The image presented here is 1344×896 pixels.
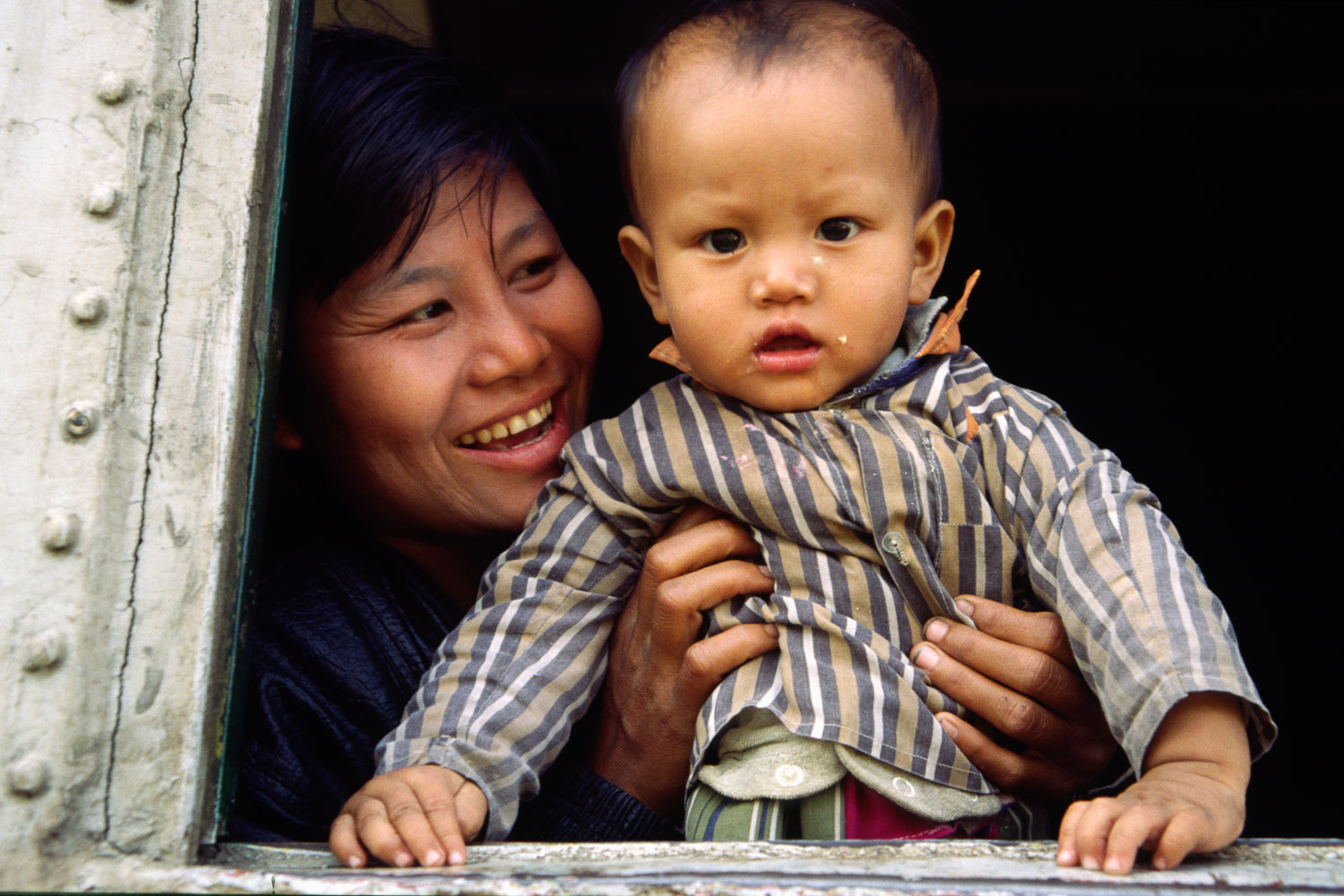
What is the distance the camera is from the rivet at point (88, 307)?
42.9 inches

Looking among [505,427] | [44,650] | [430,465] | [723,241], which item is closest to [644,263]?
[723,241]

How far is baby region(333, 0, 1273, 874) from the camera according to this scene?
1260 mm

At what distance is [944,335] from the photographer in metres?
1.45

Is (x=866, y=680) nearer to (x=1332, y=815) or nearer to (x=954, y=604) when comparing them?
(x=954, y=604)

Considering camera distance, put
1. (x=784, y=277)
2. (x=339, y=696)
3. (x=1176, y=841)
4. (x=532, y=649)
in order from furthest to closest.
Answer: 1. (x=339, y=696)
2. (x=532, y=649)
3. (x=784, y=277)
4. (x=1176, y=841)

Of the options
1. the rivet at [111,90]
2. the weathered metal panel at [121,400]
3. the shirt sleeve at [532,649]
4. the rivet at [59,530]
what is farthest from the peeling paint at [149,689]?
the rivet at [111,90]

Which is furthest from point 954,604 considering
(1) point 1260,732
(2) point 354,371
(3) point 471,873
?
(2) point 354,371

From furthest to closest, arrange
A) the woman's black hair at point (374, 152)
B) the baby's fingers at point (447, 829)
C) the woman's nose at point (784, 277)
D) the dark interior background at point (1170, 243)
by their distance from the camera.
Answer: the dark interior background at point (1170, 243)
the woman's black hair at point (374, 152)
the woman's nose at point (784, 277)
the baby's fingers at point (447, 829)

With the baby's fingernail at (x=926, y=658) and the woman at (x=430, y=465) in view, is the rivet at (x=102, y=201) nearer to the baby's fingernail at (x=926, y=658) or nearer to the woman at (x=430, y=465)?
the woman at (x=430, y=465)

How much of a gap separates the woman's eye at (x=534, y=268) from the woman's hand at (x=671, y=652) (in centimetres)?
55

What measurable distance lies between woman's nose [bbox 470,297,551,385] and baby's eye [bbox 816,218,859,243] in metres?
0.56

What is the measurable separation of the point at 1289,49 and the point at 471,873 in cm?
346

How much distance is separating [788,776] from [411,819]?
17.5 inches

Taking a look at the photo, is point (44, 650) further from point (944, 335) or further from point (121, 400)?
point (944, 335)
